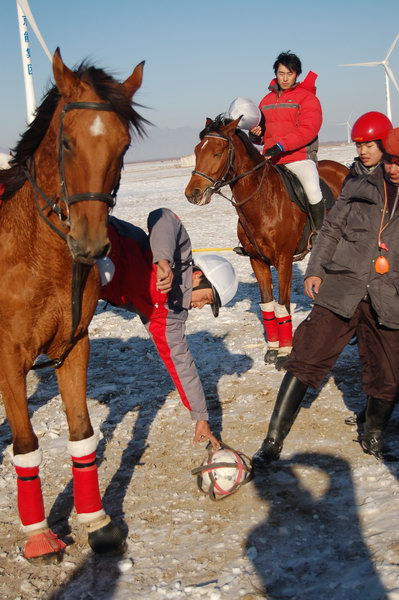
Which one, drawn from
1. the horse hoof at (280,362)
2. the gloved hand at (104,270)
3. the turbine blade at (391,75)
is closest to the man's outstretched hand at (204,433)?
the gloved hand at (104,270)

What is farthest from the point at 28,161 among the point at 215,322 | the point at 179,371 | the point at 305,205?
the point at 215,322

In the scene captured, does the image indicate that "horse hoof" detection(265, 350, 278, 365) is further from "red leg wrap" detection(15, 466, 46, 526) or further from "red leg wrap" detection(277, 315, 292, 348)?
"red leg wrap" detection(15, 466, 46, 526)

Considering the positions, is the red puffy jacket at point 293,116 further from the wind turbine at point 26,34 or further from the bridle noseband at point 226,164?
the wind turbine at point 26,34

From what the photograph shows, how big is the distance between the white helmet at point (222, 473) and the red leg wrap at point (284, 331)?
10.1 feet

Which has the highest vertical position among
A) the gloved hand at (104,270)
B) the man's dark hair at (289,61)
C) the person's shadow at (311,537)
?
the man's dark hair at (289,61)

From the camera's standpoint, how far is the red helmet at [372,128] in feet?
15.3

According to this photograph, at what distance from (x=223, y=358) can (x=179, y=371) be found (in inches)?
123

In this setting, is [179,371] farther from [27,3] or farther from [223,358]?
[27,3]

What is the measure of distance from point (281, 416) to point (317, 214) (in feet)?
13.1

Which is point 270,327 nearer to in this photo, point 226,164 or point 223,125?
point 226,164

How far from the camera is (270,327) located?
298 inches

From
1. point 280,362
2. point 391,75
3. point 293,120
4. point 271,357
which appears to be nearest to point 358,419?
point 280,362

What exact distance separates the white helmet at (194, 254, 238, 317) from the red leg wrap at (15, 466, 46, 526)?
69.5 inches

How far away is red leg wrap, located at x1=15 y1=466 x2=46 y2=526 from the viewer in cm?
361
